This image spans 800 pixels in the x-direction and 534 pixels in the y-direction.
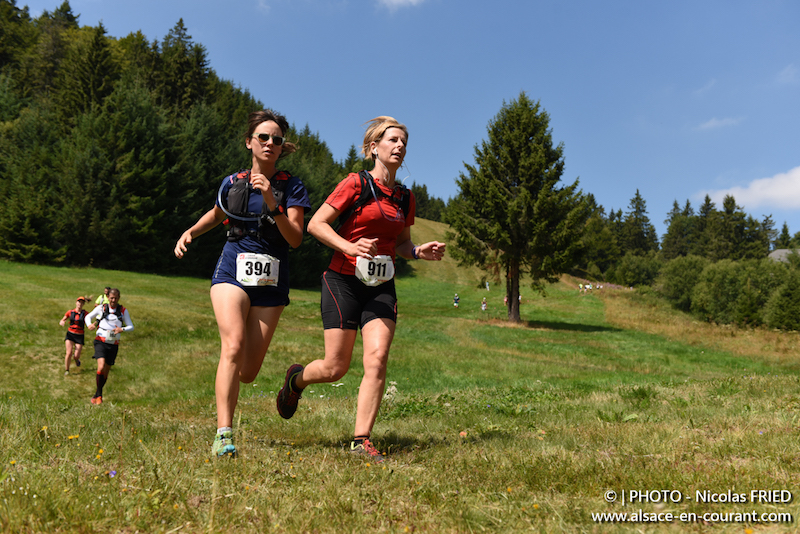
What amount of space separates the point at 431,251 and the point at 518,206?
26.6 m

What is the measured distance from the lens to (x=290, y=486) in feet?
9.22

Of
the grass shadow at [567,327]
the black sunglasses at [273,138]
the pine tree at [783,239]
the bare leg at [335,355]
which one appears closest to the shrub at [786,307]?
the grass shadow at [567,327]

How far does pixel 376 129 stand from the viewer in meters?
4.49

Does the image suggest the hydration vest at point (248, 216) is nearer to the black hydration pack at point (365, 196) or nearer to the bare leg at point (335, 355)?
the black hydration pack at point (365, 196)

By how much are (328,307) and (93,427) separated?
2.42 m

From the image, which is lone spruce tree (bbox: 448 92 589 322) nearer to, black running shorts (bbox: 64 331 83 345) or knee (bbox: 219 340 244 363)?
black running shorts (bbox: 64 331 83 345)

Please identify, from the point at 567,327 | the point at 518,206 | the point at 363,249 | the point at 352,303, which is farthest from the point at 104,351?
the point at 567,327

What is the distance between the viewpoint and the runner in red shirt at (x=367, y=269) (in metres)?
4.04

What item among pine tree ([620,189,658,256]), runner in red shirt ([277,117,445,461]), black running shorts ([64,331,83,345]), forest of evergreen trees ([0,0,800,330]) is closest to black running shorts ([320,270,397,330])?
runner in red shirt ([277,117,445,461])

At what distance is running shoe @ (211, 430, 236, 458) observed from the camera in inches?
138

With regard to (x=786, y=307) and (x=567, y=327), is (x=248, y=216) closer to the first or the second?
(x=567, y=327)

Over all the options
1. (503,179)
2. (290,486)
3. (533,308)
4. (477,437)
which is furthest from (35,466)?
(533,308)

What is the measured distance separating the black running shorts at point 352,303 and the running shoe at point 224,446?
109cm

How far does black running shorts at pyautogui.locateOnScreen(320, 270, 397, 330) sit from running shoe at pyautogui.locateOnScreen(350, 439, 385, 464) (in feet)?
→ 2.97
